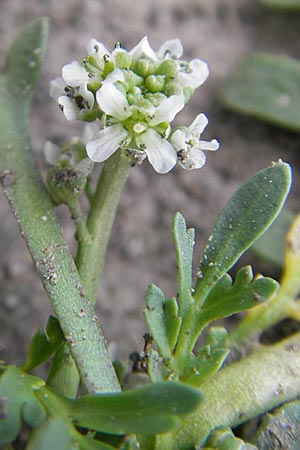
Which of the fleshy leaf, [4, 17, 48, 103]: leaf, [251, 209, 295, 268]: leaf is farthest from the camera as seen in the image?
[251, 209, 295, 268]: leaf

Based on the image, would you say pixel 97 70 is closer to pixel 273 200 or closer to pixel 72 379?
pixel 273 200

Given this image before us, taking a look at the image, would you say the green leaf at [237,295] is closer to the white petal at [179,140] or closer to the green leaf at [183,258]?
the green leaf at [183,258]

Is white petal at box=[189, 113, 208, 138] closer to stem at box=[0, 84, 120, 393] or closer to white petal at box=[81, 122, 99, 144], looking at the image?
white petal at box=[81, 122, 99, 144]

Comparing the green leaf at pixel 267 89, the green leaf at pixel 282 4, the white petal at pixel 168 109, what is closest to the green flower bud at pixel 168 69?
the white petal at pixel 168 109

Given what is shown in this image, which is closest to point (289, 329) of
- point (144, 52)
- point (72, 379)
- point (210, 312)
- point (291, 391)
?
point (291, 391)

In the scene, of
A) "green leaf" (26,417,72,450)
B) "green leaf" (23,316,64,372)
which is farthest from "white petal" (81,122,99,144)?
"green leaf" (26,417,72,450)
